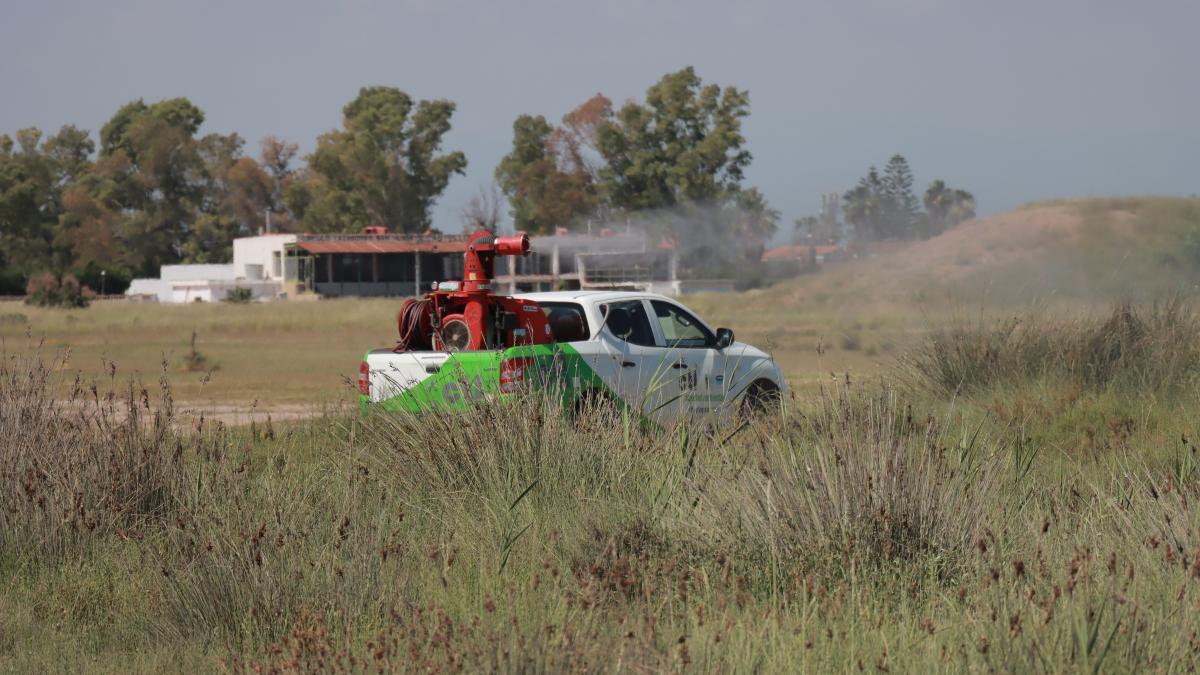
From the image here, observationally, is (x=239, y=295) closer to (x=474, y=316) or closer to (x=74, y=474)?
(x=474, y=316)

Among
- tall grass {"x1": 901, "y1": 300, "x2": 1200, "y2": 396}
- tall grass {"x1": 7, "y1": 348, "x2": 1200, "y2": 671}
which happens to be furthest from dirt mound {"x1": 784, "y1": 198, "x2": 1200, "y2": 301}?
tall grass {"x1": 7, "y1": 348, "x2": 1200, "y2": 671}

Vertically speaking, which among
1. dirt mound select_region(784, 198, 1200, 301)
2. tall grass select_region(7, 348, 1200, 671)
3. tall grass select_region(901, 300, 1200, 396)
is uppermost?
dirt mound select_region(784, 198, 1200, 301)

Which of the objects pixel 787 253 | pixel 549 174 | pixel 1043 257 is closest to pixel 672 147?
pixel 549 174

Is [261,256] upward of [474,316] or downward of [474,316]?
upward

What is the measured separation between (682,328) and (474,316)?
9.78 feet

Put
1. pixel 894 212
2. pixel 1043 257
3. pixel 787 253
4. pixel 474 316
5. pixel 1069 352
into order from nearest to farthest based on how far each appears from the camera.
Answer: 1. pixel 474 316
2. pixel 1069 352
3. pixel 1043 257
4. pixel 894 212
5. pixel 787 253

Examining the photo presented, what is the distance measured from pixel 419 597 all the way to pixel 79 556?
2.46 m

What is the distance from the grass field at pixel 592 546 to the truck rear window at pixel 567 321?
2336 millimetres

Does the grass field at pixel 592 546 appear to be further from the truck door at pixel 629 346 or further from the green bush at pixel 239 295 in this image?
A: the green bush at pixel 239 295

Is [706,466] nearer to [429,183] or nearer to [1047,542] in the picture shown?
[1047,542]

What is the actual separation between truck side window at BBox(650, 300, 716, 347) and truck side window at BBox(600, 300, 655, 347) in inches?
8.5

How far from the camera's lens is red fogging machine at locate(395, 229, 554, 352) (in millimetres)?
11820

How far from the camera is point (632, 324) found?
43.7ft

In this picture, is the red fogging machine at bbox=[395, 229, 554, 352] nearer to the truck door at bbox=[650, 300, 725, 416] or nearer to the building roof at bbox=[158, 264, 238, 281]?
the truck door at bbox=[650, 300, 725, 416]
